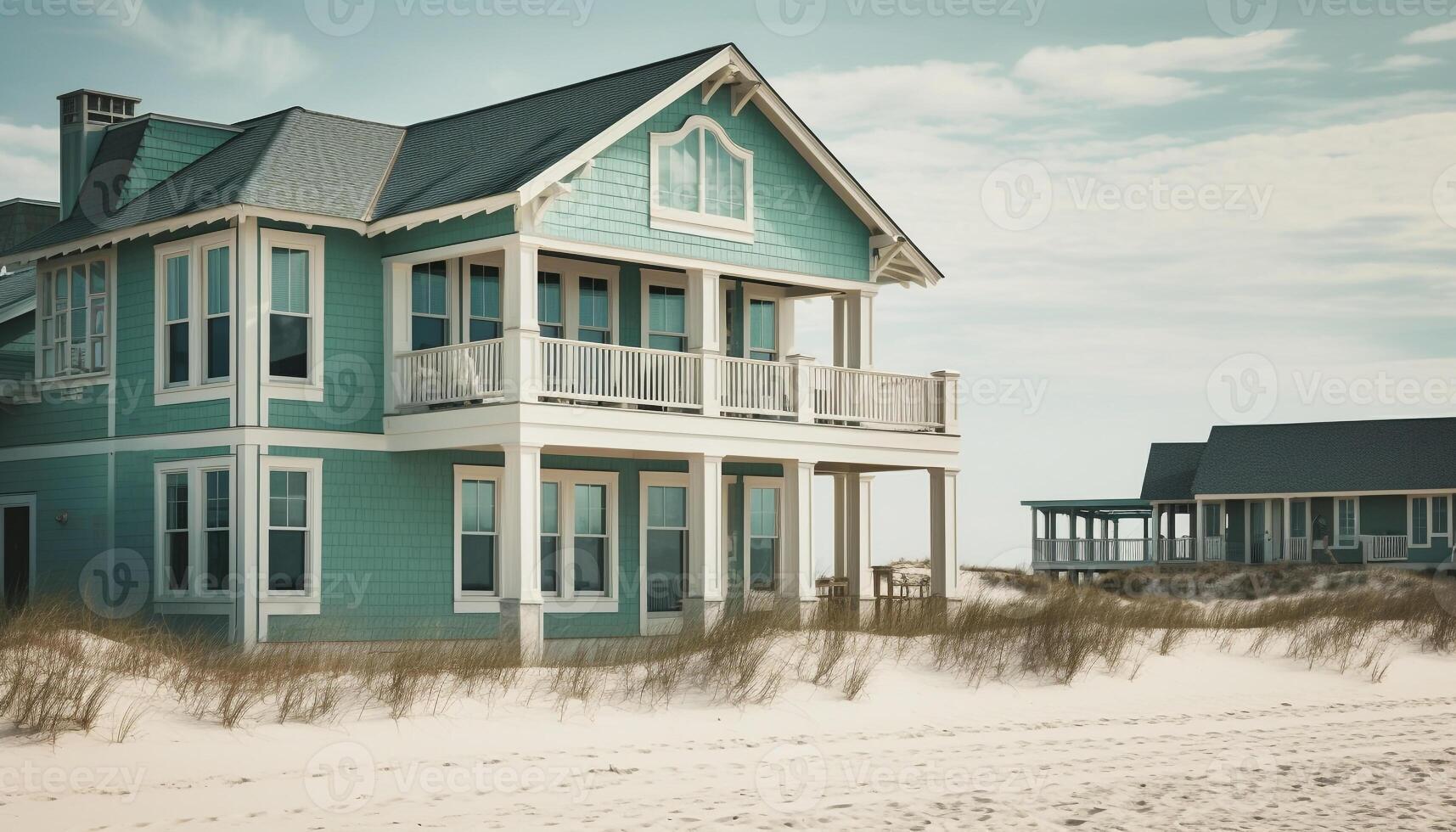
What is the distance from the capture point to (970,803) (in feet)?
48.1

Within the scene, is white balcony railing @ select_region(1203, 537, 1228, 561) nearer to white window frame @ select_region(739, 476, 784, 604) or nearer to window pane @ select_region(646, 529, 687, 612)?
white window frame @ select_region(739, 476, 784, 604)

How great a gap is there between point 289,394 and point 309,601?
2.90m

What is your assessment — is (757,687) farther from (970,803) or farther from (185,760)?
(185,760)

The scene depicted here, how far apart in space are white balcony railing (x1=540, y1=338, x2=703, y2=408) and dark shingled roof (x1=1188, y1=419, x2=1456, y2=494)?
35.0 m

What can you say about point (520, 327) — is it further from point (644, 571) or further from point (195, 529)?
point (644, 571)

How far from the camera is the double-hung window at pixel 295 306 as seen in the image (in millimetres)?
23562

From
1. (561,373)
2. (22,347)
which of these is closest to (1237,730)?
(561,373)

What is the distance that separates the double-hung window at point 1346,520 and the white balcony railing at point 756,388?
110 ft

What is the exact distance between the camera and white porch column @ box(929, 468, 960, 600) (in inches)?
1144

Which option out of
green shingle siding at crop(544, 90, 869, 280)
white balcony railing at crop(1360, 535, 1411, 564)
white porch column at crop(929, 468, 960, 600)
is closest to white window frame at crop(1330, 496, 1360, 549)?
white balcony railing at crop(1360, 535, 1411, 564)

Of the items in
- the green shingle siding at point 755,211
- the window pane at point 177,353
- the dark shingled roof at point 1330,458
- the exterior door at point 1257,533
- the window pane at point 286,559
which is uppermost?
the green shingle siding at point 755,211

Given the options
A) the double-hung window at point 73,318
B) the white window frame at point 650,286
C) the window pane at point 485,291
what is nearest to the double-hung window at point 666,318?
the white window frame at point 650,286

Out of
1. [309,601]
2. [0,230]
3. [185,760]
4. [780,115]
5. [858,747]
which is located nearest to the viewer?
[185,760]

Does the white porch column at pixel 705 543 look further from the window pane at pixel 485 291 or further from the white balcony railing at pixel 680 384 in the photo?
the window pane at pixel 485 291
